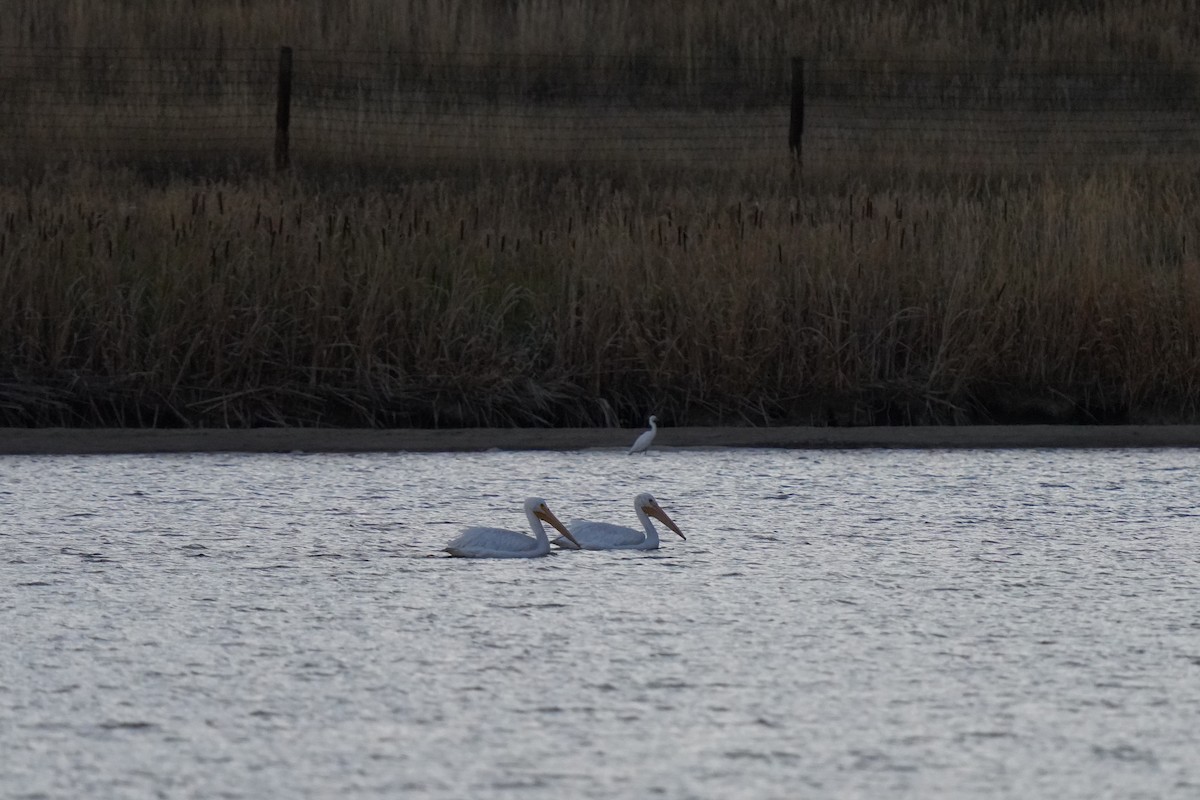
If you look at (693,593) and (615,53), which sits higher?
(615,53)

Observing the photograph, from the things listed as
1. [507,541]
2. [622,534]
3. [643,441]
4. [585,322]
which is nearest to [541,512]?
[507,541]

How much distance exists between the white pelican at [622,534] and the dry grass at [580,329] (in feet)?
9.79

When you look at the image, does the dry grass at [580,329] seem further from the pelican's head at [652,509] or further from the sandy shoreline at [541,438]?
the pelican's head at [652,509]

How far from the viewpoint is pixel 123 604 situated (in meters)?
5.66

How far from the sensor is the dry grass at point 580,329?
948cm

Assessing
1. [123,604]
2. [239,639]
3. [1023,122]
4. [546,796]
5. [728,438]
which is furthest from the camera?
[1023,122]

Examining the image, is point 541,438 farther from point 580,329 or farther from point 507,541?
point 507,541

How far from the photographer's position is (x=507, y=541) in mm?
6426

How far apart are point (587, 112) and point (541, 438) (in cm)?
1673

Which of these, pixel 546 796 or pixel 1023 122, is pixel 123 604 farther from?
pixel 1023 122

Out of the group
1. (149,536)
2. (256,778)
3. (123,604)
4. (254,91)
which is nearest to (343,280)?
(149,536)

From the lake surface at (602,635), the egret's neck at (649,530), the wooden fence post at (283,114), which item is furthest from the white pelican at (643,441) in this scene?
the wooden fence post at (283,114)

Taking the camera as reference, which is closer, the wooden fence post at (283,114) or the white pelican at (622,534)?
the white pelican at (622,534)

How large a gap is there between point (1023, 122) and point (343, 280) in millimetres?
16795
